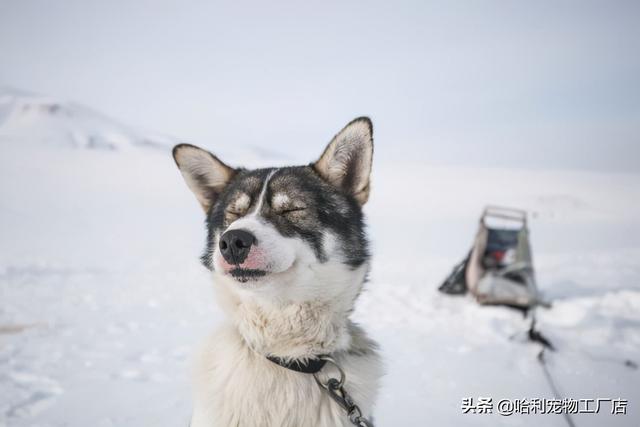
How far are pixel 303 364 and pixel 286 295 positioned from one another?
36 cm

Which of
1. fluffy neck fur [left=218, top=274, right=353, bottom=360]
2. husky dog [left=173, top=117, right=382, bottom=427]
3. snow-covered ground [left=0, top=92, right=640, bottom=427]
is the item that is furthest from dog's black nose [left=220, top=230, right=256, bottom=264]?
snow-covered ground [left=0, top=92, right=640, bottom=427]

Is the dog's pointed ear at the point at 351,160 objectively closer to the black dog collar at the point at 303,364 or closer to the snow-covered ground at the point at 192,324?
the black dog collar at the point at 303,364

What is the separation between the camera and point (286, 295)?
185 cm

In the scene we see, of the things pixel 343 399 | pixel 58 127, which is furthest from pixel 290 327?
pixel 58 127

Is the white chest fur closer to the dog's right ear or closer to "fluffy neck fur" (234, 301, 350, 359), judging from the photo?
"fluffy neck fur" (234, 301, 350, 359)

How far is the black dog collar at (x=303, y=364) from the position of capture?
1.81 m

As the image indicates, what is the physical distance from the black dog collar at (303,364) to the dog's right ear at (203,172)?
122cm

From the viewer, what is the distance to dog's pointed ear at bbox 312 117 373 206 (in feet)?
7.08

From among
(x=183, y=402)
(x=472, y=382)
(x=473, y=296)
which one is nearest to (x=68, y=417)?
(x=183, y=402)

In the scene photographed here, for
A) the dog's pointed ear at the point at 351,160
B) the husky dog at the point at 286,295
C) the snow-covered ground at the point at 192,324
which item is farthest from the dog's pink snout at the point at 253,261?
the snow-covered ground at the point at 192,324

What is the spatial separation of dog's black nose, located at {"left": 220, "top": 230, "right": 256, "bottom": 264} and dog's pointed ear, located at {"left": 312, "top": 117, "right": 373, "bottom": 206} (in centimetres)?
86

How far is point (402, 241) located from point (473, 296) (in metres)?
8.05

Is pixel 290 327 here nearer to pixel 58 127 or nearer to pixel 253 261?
pixel 253 261

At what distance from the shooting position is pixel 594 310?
5.35m
